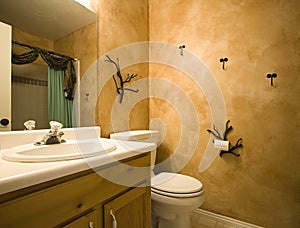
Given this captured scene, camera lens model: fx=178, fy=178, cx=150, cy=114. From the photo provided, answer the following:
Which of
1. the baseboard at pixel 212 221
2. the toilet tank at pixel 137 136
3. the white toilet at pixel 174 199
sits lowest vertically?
the baseboard at pixel 212 221

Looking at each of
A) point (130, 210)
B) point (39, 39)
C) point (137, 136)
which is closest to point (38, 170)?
point (130, 210)

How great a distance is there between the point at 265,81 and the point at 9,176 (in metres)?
1.74

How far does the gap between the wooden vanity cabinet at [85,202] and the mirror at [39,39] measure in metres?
0.64

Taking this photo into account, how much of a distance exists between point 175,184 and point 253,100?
97 centimetres

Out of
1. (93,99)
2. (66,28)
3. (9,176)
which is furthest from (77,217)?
(66,28)

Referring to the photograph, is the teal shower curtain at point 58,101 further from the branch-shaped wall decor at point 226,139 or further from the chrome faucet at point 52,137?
the branch-shaped wall decor at point 226,139

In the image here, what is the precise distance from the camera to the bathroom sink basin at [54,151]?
73cm

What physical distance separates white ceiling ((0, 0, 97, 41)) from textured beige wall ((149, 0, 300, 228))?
1.04 meters

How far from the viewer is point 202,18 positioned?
177 centimetres

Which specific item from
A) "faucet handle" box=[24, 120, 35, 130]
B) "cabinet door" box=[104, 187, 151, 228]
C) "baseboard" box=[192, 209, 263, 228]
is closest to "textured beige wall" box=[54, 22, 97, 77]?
"faucet handle" box=[24, 120, 35, 130]

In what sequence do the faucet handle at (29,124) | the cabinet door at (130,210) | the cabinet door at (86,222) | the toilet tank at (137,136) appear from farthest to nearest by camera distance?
the toilet tank at (137,136), the faucet handle at (29,124), the cabinet door at (130,210), the cabinet door at (86,222)

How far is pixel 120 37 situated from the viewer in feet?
5.76

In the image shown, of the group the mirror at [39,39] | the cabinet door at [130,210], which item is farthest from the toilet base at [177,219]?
the mirror at [39,39]

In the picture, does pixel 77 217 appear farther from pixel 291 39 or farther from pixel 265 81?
pixel 291 39
